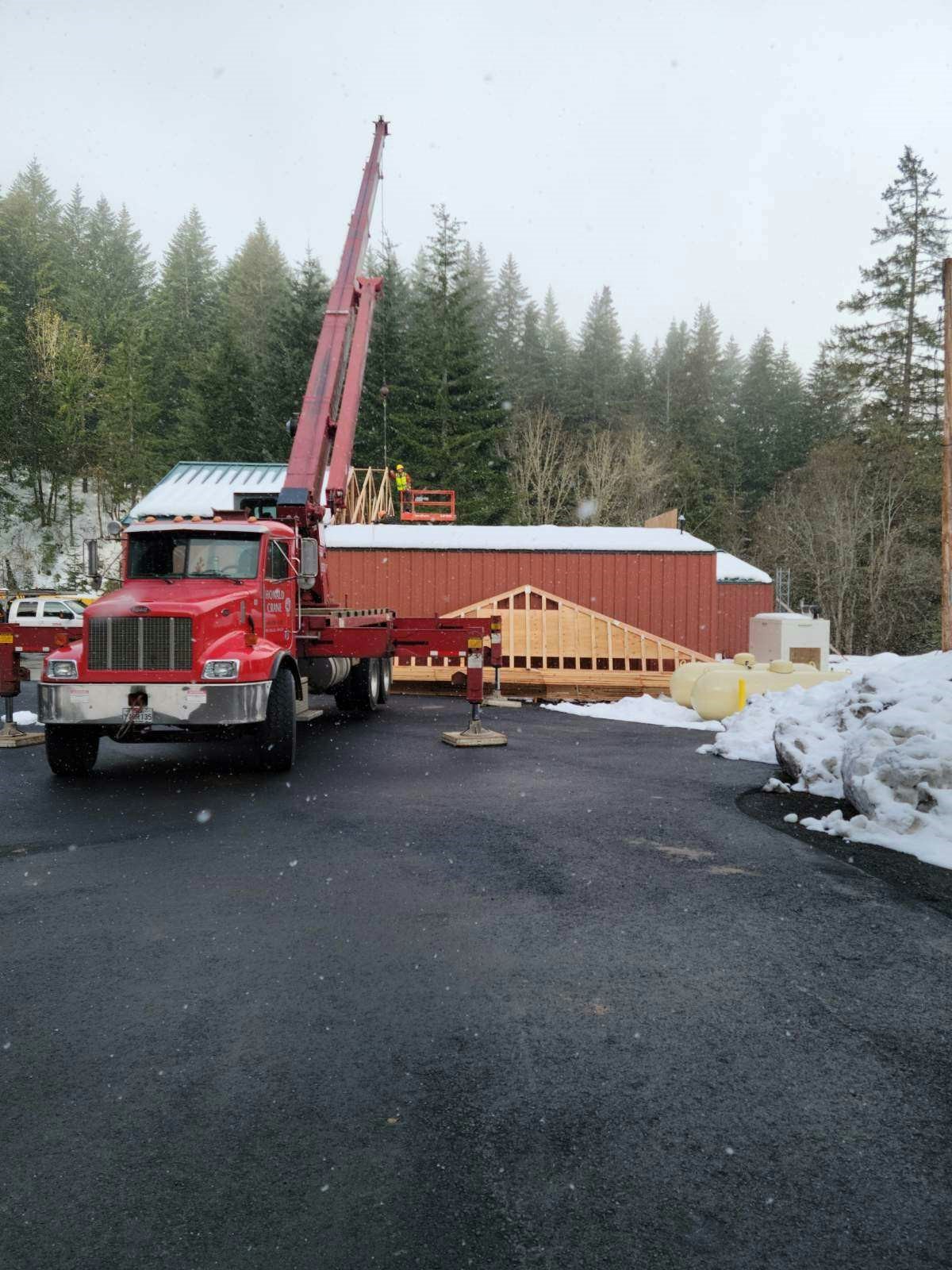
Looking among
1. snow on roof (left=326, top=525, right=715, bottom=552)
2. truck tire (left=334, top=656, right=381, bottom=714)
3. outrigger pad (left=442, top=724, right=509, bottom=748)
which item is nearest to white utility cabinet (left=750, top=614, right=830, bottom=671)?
snow on roof (left=326, top=525, right=715, bottom=552)

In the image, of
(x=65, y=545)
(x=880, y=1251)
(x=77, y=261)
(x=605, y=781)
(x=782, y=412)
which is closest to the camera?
(x=880, y=1251)

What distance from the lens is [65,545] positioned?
155ft

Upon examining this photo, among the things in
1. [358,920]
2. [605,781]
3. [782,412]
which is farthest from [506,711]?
[782,412]

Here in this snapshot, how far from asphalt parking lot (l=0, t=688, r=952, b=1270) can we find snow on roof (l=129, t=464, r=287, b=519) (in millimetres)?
21489

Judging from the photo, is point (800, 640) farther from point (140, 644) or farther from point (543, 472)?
point (543, 472)

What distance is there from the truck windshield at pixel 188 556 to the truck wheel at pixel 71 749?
2.00 m

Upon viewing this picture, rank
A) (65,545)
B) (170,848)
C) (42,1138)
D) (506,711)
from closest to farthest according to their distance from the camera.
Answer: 1. (42,1138)
2. (170,848)
3. (506,711)
4. (65,545)

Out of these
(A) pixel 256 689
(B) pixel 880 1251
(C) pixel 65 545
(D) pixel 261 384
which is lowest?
(B) pixel 880 1251

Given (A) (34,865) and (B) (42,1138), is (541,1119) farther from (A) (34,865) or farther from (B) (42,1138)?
(A) (34,865)

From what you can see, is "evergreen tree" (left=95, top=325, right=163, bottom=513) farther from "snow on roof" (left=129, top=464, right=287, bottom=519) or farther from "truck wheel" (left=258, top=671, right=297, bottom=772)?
"truck wheel" (left=258, top=671, right=297, bottom=772)

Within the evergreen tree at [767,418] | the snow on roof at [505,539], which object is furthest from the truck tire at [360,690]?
the evergreen tree at [767,418]

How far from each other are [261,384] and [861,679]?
48.2 meters

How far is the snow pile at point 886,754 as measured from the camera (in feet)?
20.7

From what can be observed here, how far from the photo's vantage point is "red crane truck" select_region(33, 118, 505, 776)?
7.84m
